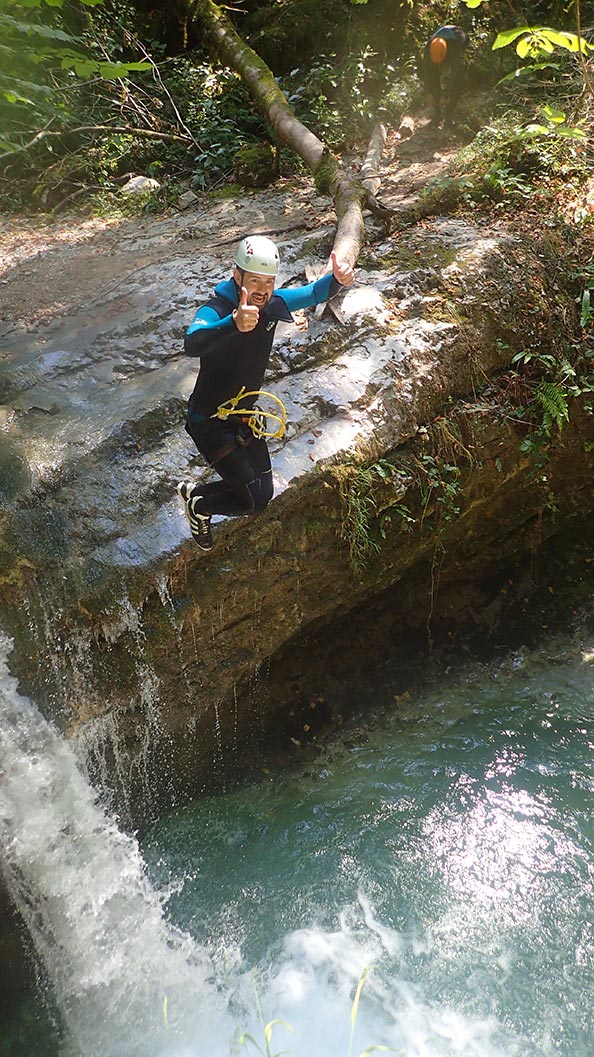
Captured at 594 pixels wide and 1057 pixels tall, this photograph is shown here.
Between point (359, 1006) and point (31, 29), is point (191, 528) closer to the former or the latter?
point (359, 1006)

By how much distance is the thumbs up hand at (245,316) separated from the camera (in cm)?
288

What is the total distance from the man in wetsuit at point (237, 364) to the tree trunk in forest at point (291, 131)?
1878 mm

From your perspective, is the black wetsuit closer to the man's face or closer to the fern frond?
the man's face

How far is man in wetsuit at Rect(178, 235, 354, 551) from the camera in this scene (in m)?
3.04

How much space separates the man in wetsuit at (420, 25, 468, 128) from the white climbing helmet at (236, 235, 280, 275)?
6.07m

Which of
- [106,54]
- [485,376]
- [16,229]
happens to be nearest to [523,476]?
[485,376]

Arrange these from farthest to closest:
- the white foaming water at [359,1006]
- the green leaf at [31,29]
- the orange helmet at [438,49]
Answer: the orange helmet at [438,49] < the green leaf at [31,29] < the white foaming water at [359,1006]

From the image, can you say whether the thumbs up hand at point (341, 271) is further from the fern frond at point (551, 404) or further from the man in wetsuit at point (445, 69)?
the man in wetsuit at point (445, 69)

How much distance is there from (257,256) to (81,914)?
12.1 feet

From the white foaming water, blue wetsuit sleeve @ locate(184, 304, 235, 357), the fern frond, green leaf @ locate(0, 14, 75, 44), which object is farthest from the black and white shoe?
green leaf @ locate(0, 14, 75, 44)

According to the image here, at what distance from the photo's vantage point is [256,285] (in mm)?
3064

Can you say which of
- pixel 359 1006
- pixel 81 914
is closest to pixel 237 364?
pixel 81 914

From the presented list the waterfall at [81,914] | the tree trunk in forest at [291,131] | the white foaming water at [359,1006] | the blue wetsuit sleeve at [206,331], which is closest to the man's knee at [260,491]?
the blue wetsuit sleeve at [206,331]

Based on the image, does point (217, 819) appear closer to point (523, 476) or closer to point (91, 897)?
point (91, 897)
